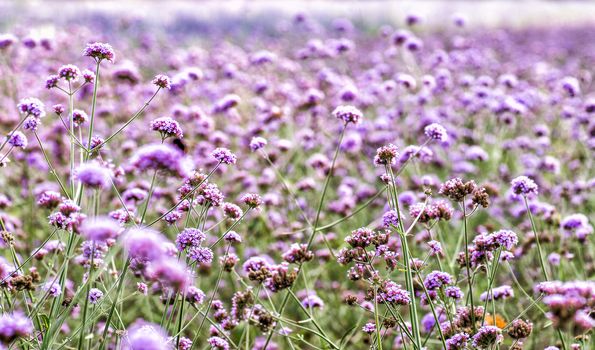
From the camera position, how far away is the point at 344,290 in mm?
4656

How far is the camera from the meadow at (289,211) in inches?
98.0

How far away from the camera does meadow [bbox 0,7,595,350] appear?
249 cm

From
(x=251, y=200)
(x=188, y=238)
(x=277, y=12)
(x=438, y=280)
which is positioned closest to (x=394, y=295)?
(x=438, y=280)

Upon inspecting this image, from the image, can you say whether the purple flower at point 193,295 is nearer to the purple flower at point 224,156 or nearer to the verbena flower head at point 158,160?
the purple flower at point 224,156

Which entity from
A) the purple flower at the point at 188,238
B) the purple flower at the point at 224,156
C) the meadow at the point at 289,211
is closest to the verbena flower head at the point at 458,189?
the meadow at the point at 289,211

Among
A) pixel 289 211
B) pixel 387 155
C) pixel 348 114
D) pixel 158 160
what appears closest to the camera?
pixel 158 160

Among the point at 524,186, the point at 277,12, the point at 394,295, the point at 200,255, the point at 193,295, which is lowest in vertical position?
the point at 394,295

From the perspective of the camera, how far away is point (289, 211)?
5109 millimetres

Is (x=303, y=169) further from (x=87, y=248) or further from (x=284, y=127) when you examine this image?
(x=87, y=248)

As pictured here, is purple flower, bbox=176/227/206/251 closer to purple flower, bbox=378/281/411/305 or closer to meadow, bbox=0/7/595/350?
meadow, bbox=0/7/595/350

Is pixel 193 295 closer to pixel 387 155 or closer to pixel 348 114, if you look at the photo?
pixel 387 155

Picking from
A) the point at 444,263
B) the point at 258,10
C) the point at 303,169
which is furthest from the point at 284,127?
the point at 258,10

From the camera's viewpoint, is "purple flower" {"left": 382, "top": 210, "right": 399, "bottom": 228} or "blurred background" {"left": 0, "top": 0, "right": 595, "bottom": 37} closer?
"purple flower" {"left": 382, "top": 210, "right": 399, "bottom": 228}

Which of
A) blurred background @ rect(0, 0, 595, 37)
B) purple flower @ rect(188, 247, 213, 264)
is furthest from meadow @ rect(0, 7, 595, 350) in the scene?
blurred background @ rect(0, 0, 595, 37)
